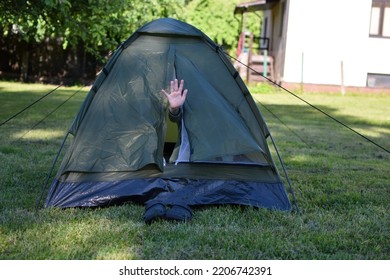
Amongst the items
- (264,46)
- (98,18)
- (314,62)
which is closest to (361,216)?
(98,18)

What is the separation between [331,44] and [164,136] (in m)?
13.6

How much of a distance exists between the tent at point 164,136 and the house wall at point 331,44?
12.8 meters

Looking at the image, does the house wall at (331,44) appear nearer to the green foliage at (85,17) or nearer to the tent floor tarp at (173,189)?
the green foliage at (85,17)

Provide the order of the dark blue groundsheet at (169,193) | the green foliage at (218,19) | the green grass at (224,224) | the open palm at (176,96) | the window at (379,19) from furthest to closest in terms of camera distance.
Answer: the green foliage at (218,19) < the window at (379,19) < the open palm at (176,96) < the dark blue groundsheet at (169,193) < the green grass at (224,224)

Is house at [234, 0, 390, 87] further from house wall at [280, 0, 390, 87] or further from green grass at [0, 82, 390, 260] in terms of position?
green grass at [0, 82, 390, 260]

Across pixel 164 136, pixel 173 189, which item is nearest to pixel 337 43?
pixel 164 136

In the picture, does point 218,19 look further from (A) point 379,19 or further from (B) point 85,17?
(B) point 85,17

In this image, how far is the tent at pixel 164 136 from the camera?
5043mm

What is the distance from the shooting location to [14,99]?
1343 cm

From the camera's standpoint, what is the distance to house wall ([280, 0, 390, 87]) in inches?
693

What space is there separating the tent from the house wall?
12.8m

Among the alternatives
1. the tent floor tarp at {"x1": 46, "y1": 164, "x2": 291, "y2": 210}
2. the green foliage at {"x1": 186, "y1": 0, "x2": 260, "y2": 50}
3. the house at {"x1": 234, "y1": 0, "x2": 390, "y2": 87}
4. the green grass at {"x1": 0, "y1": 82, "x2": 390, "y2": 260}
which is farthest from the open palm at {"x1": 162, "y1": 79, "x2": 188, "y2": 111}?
the green foliage at {"x1": 186, "y1": 0, "x2": 260, "y2": 50}

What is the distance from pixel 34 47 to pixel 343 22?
990 centimetres

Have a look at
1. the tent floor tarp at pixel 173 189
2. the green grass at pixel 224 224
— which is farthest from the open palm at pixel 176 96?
the green grass at pixel 224 224
